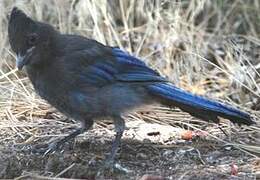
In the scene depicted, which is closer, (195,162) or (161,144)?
(195,162)

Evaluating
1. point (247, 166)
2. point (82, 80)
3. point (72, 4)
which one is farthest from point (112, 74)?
point (72, 4)

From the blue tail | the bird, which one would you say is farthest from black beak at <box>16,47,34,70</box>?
the blue tail

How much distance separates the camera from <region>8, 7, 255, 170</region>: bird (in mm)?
4324

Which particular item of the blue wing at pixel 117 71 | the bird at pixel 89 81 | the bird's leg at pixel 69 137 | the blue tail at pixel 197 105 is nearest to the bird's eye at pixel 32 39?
the bird at pixel 89 81

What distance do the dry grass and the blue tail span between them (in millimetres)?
342

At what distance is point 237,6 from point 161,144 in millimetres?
2921

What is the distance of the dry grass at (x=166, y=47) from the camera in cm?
520

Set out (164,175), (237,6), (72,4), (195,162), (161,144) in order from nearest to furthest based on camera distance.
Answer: (164,175), (195,162), (161,144), (72,4), (237,6)

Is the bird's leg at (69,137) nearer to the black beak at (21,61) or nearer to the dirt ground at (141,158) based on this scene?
the dirt ground at (141,158)

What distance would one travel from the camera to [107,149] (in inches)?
180

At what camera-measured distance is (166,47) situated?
21.3 feet

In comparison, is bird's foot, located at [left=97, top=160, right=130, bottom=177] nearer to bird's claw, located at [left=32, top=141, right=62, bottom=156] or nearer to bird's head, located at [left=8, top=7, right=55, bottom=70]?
bird's claw, located at [left=32, top=141, right=62, bottom=156]

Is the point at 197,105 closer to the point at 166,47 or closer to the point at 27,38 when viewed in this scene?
the point at 27,38

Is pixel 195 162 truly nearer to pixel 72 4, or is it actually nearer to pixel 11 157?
pixel 11 157
